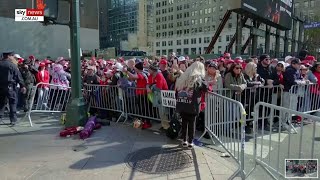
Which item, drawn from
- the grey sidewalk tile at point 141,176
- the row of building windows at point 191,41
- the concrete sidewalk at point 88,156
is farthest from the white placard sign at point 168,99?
the row of building windows at point 191,41

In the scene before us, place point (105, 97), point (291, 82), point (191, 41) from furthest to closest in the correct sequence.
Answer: point (191, 41) → point (105, 97) → point (291, 82)

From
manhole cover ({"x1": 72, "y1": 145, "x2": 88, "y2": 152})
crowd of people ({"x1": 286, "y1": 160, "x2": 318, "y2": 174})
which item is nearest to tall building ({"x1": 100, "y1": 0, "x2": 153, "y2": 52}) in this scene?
manhole cover ({"x1": 72, "y1": 145, "x2": 88, "y2": 152})

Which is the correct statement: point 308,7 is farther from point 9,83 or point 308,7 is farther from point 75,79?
point 9,83

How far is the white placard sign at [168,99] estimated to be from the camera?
7172 millimetres

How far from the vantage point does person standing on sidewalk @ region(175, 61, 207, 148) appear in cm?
586

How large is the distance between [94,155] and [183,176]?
181cm

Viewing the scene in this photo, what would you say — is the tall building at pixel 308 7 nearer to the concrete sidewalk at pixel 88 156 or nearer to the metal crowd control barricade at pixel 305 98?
the metal crowd control barricade at pixel 305 98

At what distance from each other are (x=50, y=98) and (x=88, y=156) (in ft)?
14.6

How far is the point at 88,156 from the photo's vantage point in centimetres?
561

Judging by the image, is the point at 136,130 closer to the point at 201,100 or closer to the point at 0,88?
the point at 201,100

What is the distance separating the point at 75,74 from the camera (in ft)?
24.1

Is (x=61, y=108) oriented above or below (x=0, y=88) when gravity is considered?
below

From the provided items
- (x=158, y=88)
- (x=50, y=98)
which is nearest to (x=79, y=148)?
(x=158, y=88)

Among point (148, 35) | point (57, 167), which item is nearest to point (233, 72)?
point (57, 167)
